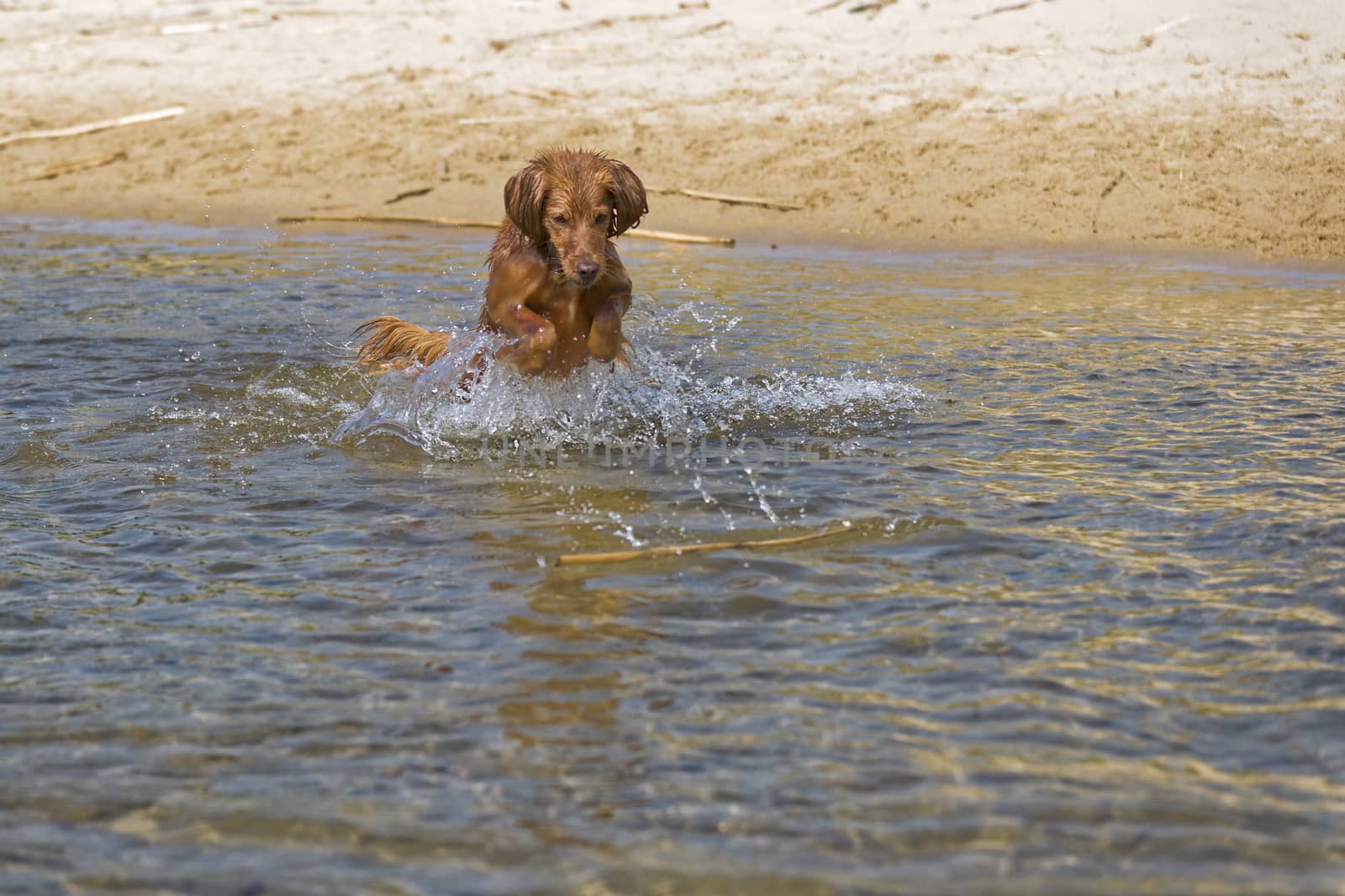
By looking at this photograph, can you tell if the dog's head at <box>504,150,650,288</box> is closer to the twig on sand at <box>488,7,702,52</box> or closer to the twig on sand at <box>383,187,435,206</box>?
the twig on sand at <box>383,187,435,206</box>

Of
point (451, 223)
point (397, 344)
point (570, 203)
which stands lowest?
point (397, 344)

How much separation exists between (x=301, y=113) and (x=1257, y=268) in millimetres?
9531

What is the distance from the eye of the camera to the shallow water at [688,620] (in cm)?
352

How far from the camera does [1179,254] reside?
1173cm

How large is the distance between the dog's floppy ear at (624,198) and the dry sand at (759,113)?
533cm

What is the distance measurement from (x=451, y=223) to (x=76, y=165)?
15.5 ft

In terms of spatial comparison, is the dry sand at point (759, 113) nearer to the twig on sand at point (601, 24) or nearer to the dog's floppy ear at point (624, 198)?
the twig on sand at point (601, 24)

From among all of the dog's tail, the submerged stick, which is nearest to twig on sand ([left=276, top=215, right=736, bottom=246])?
the submerged stick

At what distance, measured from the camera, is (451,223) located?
43.8 feet

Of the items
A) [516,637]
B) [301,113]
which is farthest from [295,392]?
[301,113]

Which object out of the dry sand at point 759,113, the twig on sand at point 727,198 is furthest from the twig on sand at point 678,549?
the twig on sand at point 727,198

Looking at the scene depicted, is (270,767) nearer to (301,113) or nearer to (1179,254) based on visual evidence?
(1179,254)

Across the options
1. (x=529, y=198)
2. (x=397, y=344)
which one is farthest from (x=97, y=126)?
(x=529, y=198)

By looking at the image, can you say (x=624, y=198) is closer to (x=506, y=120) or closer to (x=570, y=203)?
(x=570, y=203)
